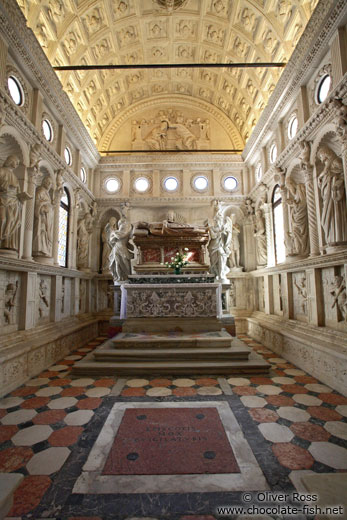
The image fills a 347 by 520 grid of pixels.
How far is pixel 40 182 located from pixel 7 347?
14.0 feet

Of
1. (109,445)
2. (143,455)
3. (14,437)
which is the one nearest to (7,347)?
(14,437)

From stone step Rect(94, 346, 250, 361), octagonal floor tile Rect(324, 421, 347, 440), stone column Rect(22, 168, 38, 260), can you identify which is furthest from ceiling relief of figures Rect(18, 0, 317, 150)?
octagonal floor tile Rect(324, 421, 347, 440)

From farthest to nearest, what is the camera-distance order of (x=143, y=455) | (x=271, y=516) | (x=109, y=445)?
(x=109, y=445) → (x=143, y=455) → (x=271, y=516)

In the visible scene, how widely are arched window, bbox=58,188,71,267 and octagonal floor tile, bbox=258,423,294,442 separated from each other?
6931 millimetres

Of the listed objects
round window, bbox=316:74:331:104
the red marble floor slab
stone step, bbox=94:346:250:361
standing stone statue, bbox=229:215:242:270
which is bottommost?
the red marble floor slab

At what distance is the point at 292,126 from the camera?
22.4ft

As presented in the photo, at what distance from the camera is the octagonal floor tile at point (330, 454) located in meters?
2.30

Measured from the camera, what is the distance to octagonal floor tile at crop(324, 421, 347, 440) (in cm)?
277

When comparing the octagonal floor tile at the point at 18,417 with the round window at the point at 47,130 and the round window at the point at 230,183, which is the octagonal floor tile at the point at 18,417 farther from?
the round window at the point at 230,183

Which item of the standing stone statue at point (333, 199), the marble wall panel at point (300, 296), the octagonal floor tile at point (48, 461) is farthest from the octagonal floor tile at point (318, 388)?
the octagonal floor tile at point (48, 461)

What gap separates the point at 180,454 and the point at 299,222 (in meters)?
5.46

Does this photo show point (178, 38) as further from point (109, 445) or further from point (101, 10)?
point (109, 445)

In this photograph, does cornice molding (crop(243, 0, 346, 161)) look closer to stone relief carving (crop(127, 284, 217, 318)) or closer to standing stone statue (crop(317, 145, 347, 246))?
standing stone statue (crop(317, 145, 347, 246))

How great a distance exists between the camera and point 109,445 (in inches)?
101
